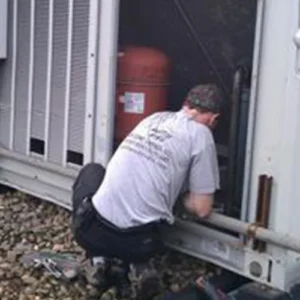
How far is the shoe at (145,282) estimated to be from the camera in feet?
12.2

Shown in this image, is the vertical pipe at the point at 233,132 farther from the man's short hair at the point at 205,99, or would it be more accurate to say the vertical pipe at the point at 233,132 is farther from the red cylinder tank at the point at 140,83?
the red cylinder tank at the point at 140,83

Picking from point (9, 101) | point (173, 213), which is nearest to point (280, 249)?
point (173, 213)

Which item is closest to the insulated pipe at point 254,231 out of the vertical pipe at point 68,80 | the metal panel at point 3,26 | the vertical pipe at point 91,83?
the vertical pipe at point 91,83

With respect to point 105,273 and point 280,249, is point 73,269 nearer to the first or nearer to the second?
point 105,273

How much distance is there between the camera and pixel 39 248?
4.37 meters

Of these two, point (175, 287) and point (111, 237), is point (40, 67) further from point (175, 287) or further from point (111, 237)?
point (175, 287)

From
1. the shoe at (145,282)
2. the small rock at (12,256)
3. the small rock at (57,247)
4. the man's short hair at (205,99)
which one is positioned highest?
the man's short hair at (205,99)

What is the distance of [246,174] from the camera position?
3605 mm

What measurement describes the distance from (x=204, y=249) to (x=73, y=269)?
0.68 metres

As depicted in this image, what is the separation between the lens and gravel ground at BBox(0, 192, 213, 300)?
12.8ft

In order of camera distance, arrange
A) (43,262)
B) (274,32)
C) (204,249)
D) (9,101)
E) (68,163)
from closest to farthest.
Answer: (274,32) < (204,249) < (43,262) < (68,163) < (9,101)

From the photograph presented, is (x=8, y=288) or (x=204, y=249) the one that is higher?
(x=204, y=249)

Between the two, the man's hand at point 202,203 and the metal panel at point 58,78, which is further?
the metal panel at point 58,78

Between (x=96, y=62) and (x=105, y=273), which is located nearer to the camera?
(x=105, y=273)
